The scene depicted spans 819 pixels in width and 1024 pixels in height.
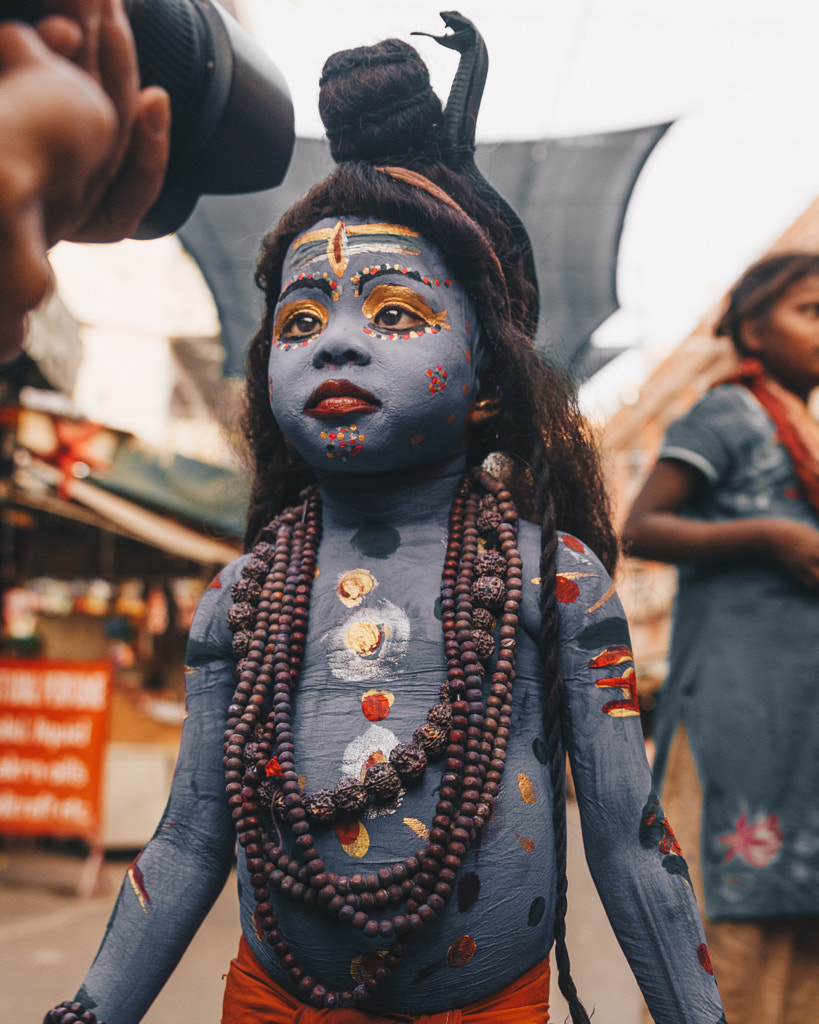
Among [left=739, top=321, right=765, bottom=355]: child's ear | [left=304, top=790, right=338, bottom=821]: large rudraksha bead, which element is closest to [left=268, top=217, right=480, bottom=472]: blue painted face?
[left=304, top=790, right=338, bottom=821]: large rudraksha bead

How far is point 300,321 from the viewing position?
143 cm

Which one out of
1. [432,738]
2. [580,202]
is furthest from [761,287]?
[580,202]

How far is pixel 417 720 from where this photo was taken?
1288 millimetres

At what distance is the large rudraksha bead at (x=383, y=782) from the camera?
4.00 feet

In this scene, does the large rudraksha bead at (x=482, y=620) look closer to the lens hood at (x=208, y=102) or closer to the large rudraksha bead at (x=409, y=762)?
the large rudraksha bead at (x=409, y=762)

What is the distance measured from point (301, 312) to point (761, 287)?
1448 mm

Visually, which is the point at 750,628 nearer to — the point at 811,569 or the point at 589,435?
the point at 811,569

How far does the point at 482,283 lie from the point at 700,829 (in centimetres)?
140

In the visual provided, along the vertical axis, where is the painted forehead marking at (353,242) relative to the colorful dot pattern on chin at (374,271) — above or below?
above

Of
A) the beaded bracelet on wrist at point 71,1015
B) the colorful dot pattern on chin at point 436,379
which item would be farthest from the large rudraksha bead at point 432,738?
the beaded bracelet on wrist at point 71,1015

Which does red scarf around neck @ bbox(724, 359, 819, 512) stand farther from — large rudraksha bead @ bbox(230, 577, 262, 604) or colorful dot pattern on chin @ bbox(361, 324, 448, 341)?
large rudraksha bead @ bbox(230, 577, 262, 604)

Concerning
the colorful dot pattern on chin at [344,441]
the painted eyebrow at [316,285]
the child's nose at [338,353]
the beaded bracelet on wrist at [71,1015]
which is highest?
the painted eyebrow at [316,285]

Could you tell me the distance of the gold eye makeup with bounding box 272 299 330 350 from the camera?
141 cm

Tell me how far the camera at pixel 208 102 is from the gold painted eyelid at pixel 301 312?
314 millimetres
